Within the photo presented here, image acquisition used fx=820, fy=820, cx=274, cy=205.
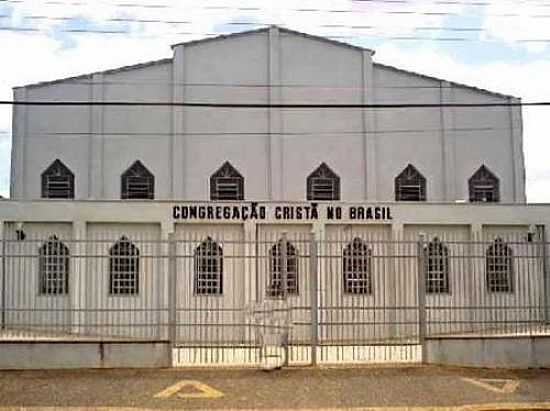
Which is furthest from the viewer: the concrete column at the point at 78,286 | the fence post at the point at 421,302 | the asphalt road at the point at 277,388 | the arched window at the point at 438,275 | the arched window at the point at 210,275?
the arched window at the point at 438,275

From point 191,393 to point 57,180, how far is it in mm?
18226

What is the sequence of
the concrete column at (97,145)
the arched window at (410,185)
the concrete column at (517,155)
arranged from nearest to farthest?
the concrete column at (97,145) < the arched window at (410,185) < the concrete column at (517,155)

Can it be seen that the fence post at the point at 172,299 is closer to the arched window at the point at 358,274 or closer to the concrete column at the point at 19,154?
the arched window at the point at 358,274

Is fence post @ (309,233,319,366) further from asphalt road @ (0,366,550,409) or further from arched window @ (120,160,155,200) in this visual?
arched window @ (120,160,155,200)

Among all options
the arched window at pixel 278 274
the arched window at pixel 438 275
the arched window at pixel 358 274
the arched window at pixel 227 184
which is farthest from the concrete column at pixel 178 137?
the arched window at pixel 438 275

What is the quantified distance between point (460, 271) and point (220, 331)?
24.5 ft

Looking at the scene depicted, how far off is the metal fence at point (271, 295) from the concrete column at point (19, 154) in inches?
380

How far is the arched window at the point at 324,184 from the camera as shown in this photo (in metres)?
28.7

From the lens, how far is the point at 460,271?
2120cm

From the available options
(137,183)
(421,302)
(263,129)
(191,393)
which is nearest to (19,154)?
(137,183)

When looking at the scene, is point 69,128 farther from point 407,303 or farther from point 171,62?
point 407,303

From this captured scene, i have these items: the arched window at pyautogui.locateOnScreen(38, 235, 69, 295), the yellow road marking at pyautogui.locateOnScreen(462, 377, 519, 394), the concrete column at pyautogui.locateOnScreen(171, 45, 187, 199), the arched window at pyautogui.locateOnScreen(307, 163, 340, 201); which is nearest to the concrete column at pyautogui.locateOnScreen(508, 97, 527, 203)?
the arched window at pyautogui.locateOnScreen(307, 163, 340, 201)

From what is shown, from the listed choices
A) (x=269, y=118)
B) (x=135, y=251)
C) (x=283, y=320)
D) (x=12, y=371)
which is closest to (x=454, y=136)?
(x=269, y=118)

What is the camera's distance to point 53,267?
59.1ft
